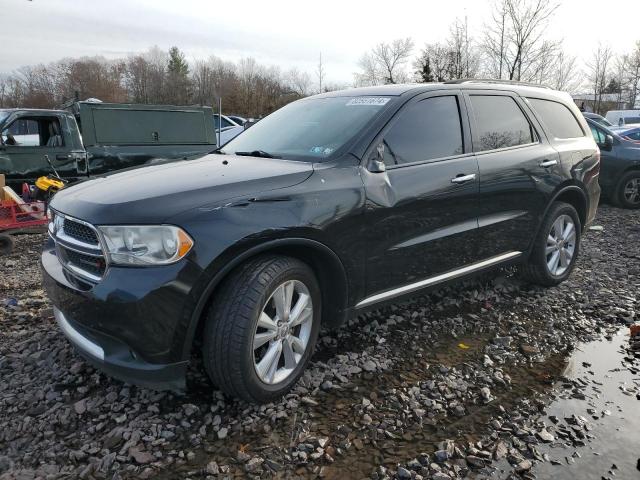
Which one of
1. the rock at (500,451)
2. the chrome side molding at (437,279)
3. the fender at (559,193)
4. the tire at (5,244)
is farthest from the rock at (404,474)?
the tire at (5,244)

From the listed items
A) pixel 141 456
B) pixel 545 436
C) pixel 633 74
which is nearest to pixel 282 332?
pixel 141 456

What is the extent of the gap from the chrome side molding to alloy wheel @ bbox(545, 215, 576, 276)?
542 millimetres

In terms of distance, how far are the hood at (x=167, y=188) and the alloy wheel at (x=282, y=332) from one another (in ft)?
1.89

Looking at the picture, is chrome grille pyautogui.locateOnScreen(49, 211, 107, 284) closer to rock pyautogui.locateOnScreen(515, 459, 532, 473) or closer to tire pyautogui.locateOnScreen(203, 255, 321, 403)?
tire pyautogui.locateOnScreen(203, 255, 321, 403)

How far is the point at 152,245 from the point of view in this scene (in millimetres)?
2291

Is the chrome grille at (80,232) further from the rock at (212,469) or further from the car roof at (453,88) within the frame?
the car roof at (453,88)

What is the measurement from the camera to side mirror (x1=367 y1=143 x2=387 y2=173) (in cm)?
303

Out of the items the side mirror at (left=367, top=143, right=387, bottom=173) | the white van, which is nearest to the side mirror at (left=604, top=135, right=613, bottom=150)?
the side mirror at (left=367, top=143, right=387, bottom=173)

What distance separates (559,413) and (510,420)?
309mm

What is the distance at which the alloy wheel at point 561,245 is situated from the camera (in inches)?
180

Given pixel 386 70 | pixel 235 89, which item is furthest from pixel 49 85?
pixel 386 70

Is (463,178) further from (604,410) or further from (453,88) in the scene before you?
(604,410)

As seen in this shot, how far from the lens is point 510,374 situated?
10.3 ft

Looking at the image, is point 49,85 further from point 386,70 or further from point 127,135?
point 127,135
